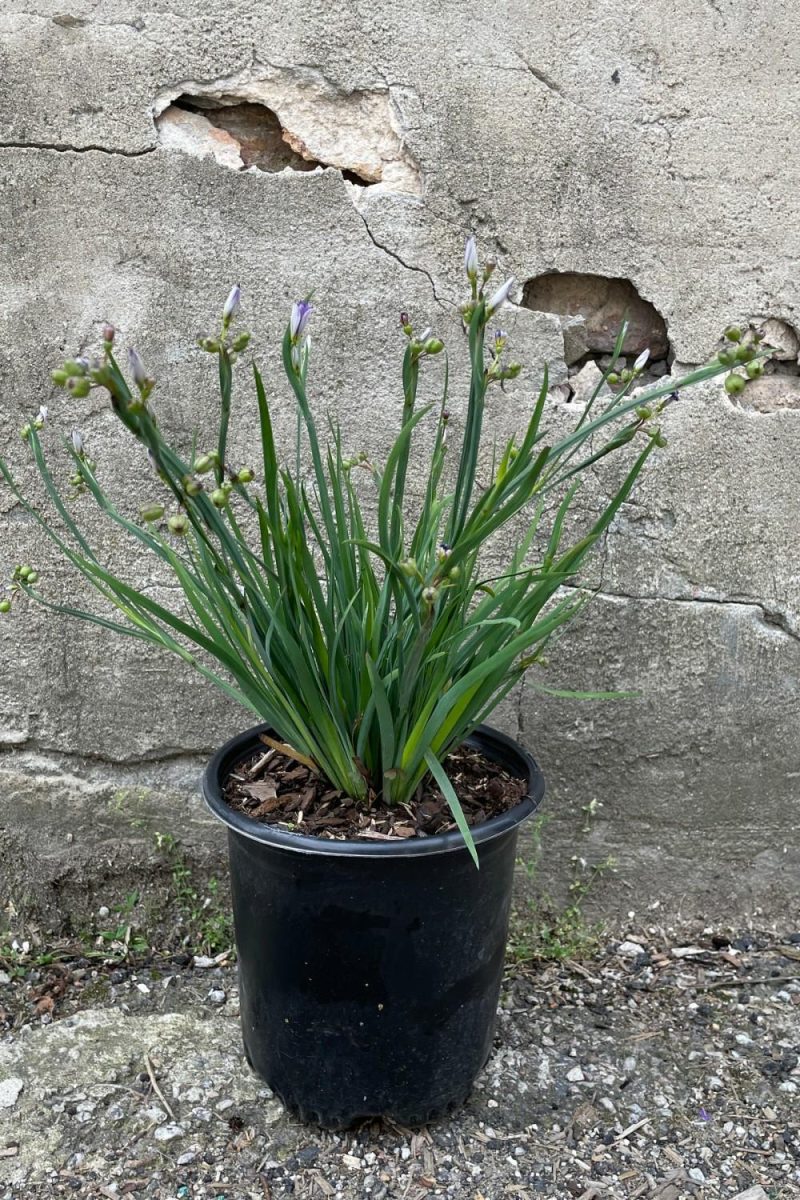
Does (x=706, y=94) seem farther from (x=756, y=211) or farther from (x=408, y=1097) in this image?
(x=408, y=1097)

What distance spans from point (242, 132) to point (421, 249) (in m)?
0.41

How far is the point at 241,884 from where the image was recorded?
1482mm

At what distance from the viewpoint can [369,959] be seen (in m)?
1.38

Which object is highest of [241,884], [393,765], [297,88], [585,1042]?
[297,88]

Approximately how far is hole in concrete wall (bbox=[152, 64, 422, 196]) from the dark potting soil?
3.52 feet

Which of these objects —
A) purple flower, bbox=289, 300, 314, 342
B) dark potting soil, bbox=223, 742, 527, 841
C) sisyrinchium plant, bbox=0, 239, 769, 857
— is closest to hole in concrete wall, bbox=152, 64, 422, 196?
sisyrinchium plant, bbox=0, 239, 769, 857

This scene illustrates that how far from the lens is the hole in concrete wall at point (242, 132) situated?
1.74 metres

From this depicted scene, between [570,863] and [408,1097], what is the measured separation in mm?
Result: 672

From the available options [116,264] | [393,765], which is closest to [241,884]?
[393,765]

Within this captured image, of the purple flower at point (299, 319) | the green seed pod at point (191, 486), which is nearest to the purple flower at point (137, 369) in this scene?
the green seed pod at point (191, 486)

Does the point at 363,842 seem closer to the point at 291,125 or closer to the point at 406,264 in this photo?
the point at 406,264

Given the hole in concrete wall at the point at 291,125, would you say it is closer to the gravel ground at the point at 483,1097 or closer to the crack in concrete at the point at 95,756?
the crack in concrete at the point at 95,756

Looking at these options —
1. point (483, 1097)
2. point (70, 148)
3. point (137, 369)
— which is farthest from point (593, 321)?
point (483, 1097)

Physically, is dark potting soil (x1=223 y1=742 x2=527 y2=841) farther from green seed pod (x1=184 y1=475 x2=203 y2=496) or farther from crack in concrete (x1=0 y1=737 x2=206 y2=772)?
green seed pod (x1=184 y1=475 x2=203 y2=496)
